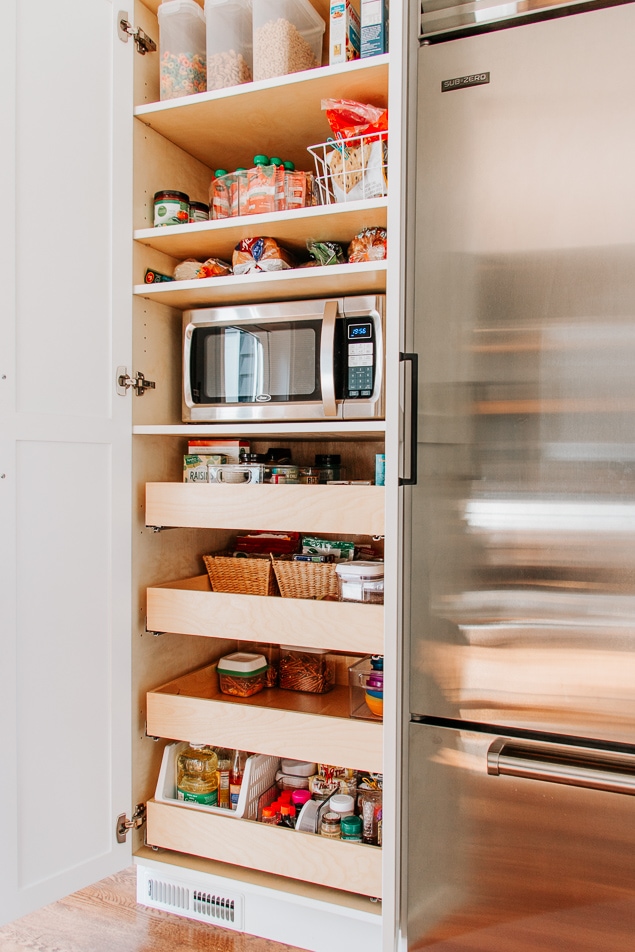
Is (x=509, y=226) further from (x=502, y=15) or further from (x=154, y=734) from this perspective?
(x=154, y=734)

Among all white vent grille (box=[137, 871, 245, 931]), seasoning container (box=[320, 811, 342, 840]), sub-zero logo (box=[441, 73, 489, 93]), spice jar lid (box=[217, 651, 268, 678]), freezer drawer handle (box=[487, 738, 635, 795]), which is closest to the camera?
freezer drawer handle (box=[487, 738, 635, 795])

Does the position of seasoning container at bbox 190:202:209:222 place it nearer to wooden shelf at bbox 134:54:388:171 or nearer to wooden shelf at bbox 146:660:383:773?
wooden shelf at bbox 134:54:388:171

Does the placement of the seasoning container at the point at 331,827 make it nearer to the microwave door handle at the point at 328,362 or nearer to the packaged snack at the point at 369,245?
the microwave door handle at the point at 328,362

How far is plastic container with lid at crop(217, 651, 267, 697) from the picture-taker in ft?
5.28

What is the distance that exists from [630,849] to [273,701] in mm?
768

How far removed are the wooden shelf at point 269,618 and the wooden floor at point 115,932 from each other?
63 centimetres

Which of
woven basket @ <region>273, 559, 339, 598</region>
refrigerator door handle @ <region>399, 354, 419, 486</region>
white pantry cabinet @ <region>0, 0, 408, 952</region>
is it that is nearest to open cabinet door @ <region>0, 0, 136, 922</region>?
white pantry cabinet @ <region>0, 0, 408, 952</region>

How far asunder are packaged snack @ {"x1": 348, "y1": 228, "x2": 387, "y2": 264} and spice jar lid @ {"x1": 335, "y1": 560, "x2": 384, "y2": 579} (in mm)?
577

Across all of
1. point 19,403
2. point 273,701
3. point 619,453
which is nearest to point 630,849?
point 619,453

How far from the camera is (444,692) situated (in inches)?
45.4

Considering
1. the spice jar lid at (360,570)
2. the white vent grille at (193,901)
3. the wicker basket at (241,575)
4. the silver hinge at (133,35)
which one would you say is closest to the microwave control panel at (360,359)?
the spice jar lid at (360,570)

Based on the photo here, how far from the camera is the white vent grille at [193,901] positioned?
4.73ft

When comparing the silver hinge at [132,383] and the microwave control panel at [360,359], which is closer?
the microwave control panel at [360,359]

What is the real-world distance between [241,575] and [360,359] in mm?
542
